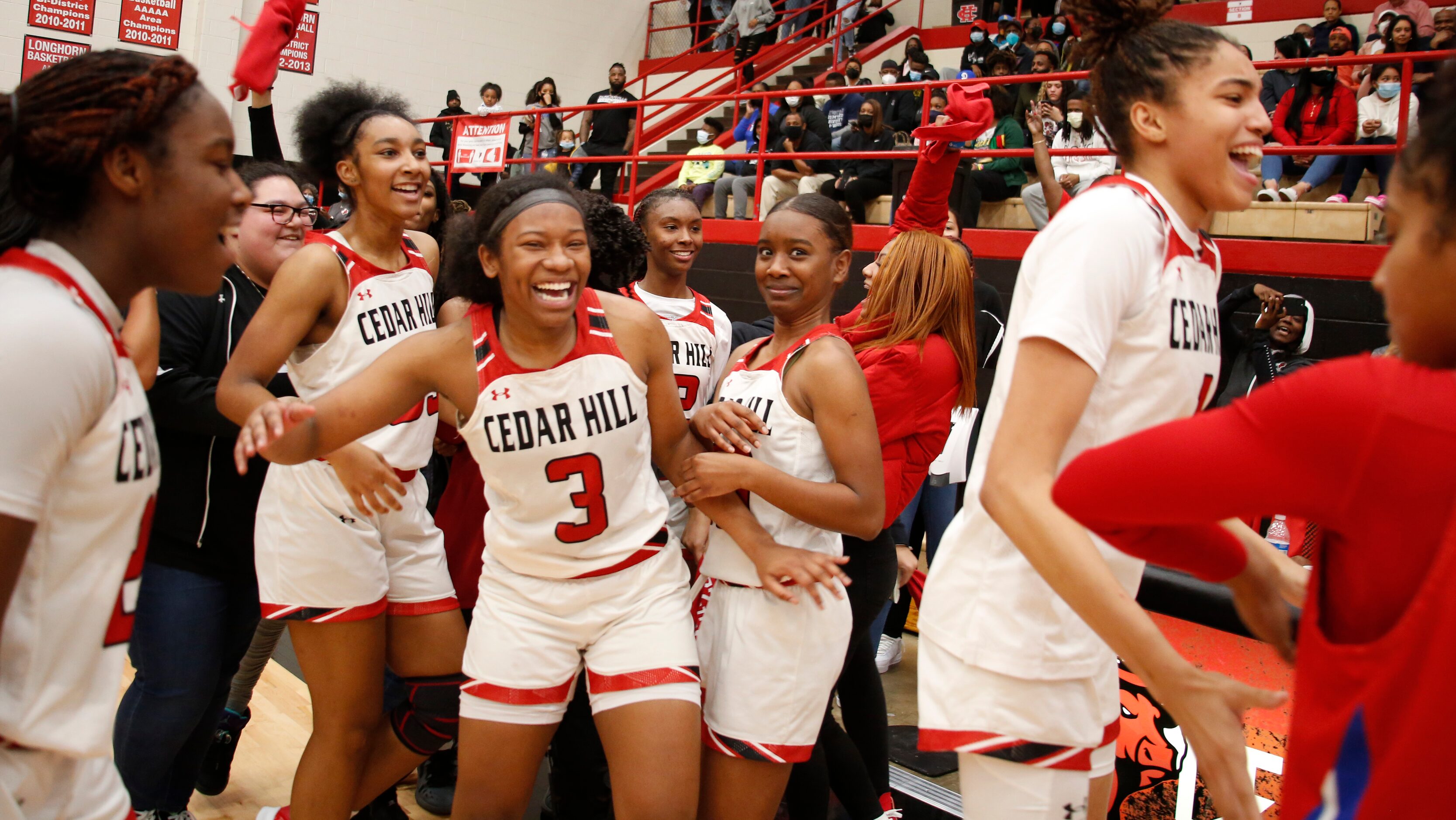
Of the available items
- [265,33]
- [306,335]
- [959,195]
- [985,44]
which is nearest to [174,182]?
[306,335]

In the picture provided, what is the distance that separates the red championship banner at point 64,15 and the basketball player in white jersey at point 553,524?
12592mm

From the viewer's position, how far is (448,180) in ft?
38.6

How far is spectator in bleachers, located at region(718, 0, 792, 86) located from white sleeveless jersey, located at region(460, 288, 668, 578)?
11.4 meters

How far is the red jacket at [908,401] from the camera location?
110 inches

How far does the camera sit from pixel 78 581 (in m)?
1.31

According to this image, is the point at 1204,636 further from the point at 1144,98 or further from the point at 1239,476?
the point at 1239,476

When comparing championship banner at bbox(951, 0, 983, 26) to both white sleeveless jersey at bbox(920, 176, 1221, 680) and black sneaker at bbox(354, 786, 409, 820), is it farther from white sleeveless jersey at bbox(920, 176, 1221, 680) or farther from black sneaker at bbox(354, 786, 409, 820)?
white sleeveless jersey at bbox(920, 176, 1221, 680)

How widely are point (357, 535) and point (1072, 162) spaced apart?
6040mm

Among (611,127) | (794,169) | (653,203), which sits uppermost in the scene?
(611,127)

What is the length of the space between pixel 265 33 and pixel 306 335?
46.0 inches

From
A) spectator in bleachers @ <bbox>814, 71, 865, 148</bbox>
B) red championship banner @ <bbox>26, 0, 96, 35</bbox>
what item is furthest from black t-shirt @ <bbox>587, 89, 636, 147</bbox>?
red championship banner @ <bbox>26, 0, 96, 35</bbox>

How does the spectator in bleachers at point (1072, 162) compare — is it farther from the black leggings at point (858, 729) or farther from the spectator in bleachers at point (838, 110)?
the black leggings at point (858, 729)

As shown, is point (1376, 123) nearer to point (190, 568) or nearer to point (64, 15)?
point (190, 568)

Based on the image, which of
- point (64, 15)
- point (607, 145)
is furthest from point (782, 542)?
point (64, 15)
